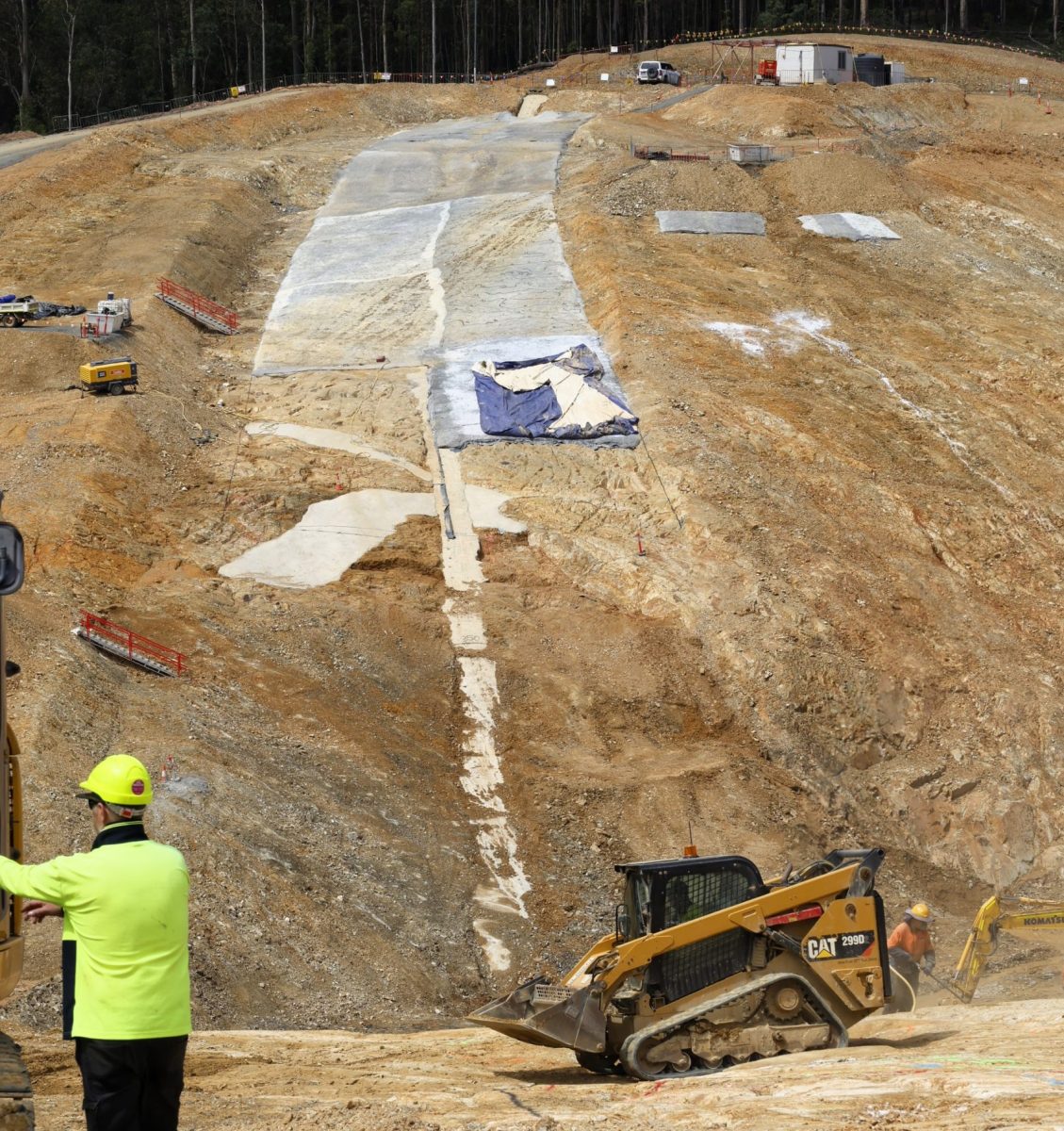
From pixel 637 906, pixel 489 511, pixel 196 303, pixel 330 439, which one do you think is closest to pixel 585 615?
pixel 489 511

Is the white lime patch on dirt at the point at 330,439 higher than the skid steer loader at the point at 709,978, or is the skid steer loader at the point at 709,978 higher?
the skid steer loader at the point at 709,978

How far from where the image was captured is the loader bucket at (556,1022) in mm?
10695

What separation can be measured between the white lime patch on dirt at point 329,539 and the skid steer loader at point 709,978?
46.6 ft

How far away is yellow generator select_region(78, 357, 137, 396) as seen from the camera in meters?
29.1

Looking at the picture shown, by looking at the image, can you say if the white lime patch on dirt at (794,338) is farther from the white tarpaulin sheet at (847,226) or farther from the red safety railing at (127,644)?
the red safety railing at (127,644)

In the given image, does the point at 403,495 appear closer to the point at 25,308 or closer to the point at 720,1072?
the point at 25,308

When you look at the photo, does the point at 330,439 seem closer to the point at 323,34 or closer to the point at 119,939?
the point at 119,939

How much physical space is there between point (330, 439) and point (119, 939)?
24457 millimetres

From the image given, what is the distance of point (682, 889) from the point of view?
10.9m

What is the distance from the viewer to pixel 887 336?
34.3 metres

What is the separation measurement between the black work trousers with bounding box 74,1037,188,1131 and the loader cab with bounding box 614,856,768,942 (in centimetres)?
544

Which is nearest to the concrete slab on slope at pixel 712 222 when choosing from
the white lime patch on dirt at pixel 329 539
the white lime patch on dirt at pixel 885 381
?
the white lime patch on dirt at pixel 885 381

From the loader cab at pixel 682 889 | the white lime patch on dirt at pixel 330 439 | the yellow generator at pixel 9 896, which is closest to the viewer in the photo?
the yellow generator at pixel 9 896

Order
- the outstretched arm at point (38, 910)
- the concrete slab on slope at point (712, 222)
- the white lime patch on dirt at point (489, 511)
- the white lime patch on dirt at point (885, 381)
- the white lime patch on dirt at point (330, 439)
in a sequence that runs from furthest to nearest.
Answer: the concrete slab on slope at point (712, 222)
the white lime patch on dirt at point (885, 381)
the white lime patch on dirt at point (330, 439)
the white lime patch on dirt at point (489, 511)
the outstretched arm at point (38, 910)
